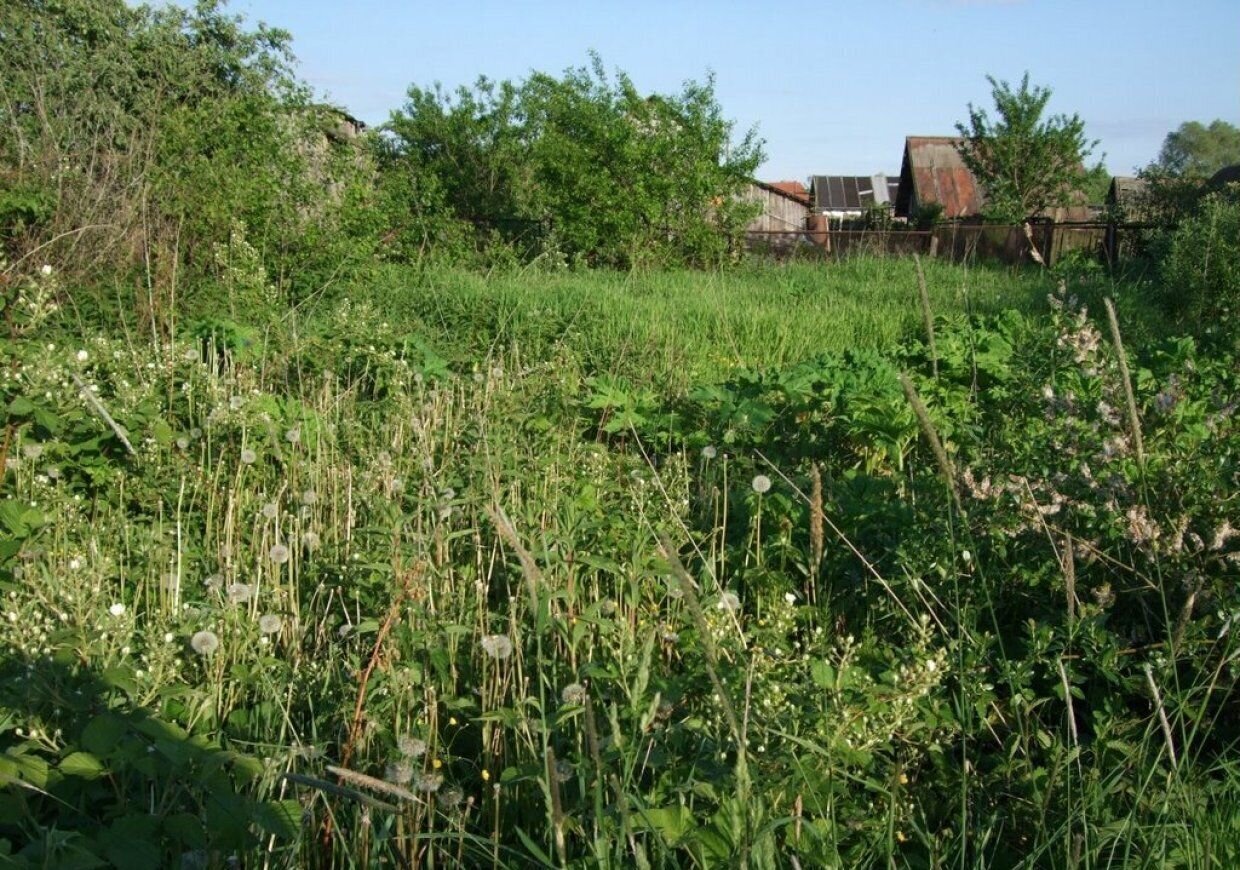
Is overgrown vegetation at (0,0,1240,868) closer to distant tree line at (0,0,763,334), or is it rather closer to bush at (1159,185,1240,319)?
distant tree line at (0,0,763,334)

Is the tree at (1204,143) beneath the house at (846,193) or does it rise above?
above

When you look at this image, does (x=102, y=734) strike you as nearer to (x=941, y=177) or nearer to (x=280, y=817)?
(x=280, y=817)

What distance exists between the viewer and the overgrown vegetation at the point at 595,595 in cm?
197

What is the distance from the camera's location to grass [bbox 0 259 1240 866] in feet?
6.41

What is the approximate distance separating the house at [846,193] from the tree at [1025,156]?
2265cm

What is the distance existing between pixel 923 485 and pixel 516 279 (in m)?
7.43

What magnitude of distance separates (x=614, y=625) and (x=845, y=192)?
55.9m

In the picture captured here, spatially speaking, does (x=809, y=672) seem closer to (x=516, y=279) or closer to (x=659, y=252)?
(x=516, y=279)

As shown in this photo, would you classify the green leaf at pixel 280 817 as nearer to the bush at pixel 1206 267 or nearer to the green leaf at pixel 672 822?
the green leaf at pixel 672 822

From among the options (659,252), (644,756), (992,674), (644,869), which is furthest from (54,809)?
(659,252)

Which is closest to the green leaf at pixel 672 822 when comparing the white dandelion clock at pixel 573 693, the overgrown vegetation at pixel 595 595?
the overgrown vegetation at pixel 595 595

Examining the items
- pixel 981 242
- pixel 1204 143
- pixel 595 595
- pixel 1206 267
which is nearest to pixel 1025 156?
pixel 981 242

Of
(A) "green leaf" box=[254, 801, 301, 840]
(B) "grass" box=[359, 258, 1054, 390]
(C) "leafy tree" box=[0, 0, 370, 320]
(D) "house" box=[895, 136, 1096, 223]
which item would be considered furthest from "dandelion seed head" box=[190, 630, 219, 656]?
(D) "house" box=[895, 136, 1096, 223]

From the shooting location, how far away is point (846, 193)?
184 ft
